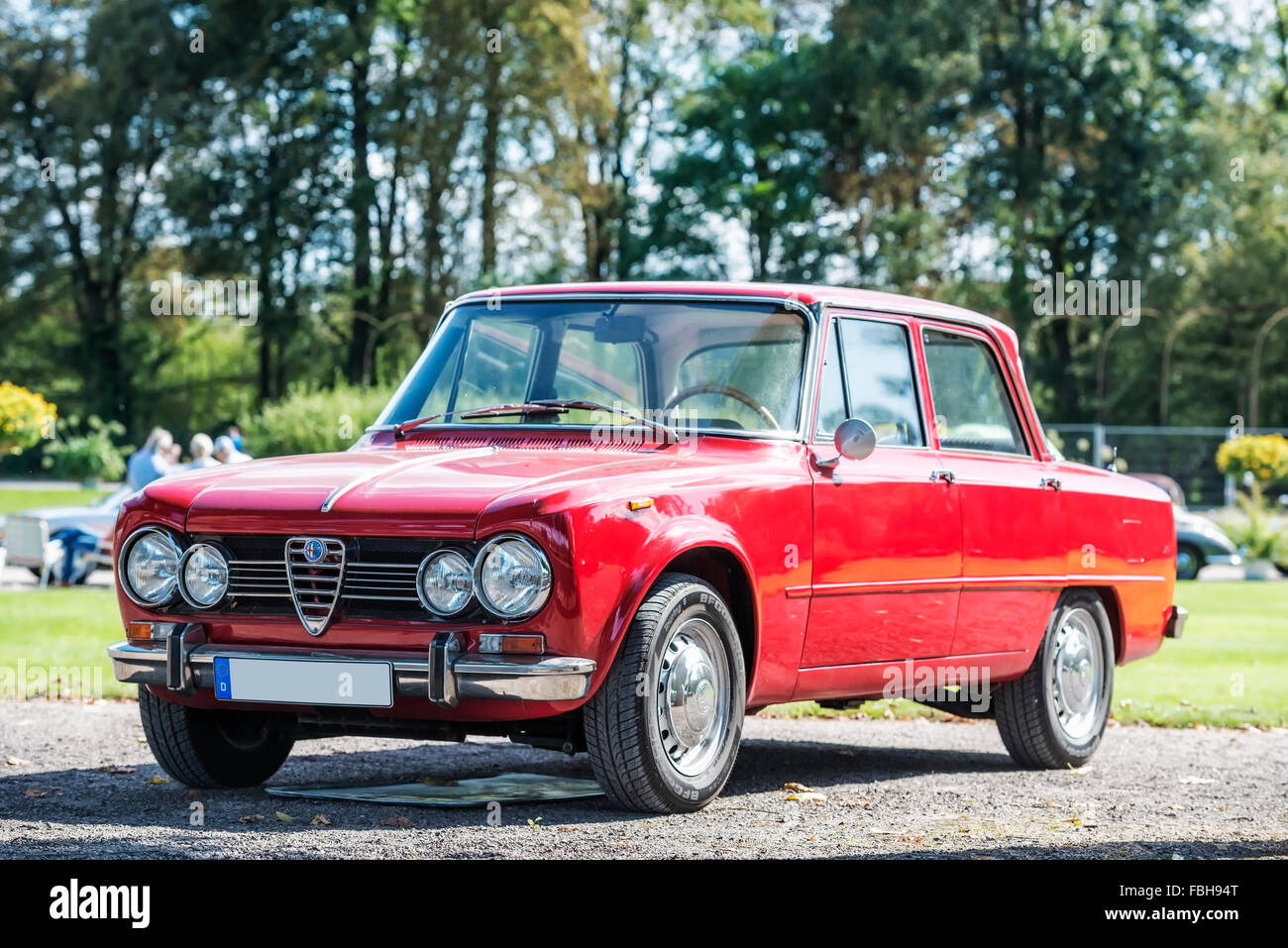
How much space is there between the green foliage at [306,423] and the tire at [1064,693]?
24.4 metres

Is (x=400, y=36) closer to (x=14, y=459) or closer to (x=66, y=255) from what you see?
(x=66, y=255)

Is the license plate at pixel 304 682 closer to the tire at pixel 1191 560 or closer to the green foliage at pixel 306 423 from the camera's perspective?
the tire at pixel 1191 560

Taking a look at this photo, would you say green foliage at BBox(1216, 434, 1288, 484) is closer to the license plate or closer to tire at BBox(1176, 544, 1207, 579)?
tire at BBox(1176, 544, 1207, 579)

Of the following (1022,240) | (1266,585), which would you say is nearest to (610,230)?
(1022,240)

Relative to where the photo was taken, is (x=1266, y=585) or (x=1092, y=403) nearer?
(x=1266, y=585)

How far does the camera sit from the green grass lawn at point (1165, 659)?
11.6m

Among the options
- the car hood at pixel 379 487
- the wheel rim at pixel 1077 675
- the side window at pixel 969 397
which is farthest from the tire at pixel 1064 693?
the car hood at pixel 379 487

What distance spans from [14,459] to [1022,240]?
3372 cm

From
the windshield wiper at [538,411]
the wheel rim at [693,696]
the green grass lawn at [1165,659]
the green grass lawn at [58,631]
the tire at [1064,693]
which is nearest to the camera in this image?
the wheel rim at [693,696]

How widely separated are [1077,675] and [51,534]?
1578cm

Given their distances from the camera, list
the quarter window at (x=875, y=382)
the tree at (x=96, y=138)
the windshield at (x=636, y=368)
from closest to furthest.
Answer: the windshield at (x=636, y=368) < the quarter window at (x=875, y=382) < the tree at (x=96, y=138)

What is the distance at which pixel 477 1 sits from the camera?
4878 cm

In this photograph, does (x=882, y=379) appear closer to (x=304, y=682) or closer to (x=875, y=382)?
(x=875, y=382)

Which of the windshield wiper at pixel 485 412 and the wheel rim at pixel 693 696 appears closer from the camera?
the wheel rim at pixel 693 696
